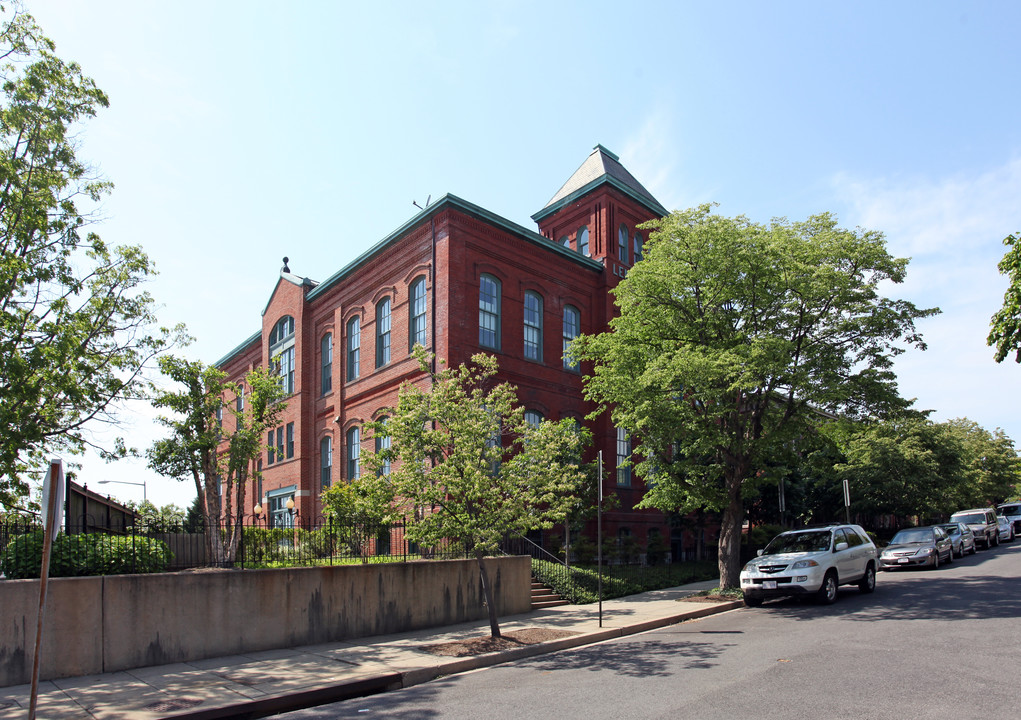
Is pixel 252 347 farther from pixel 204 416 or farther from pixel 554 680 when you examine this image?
pixel 554 680

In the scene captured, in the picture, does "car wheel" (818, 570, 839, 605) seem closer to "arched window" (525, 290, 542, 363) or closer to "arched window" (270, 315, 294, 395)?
"arched window" (525, 290, 542, 363)

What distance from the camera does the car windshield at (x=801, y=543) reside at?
16.8 metres

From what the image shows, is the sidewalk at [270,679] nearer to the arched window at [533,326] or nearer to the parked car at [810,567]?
the parked car at [810,567]

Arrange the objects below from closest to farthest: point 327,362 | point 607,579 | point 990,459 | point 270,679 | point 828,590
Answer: point 270,679 → point 828,590 → point 607,579 → point 327,362 → point 990,459

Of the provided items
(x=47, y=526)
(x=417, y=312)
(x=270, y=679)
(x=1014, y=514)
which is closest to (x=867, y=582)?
(x=270, y=679)

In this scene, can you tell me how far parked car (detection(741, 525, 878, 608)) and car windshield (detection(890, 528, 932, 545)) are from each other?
8666 mm

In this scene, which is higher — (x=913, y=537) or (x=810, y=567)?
(x=810, y=567)

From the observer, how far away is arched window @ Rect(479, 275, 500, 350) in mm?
25844

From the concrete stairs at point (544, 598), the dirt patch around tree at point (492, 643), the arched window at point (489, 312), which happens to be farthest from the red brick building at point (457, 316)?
the dirt patch around tree at point (492, 643)

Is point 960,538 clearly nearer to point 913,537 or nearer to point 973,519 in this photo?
point 913,537

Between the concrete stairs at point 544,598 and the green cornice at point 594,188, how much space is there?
1813cm

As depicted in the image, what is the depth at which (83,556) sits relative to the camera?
11.1 meters

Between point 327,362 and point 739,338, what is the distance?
1958 centimetres

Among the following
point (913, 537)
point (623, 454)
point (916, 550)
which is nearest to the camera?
point (916, 550)
